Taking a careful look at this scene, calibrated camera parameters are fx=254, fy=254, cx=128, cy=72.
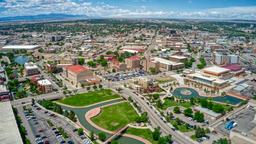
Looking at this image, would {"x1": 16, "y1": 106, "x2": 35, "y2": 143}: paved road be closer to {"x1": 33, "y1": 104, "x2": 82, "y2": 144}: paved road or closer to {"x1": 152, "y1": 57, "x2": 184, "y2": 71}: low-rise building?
{"x1": 33, "y1": 104, "x2": 82, "y2": 144}: paved road

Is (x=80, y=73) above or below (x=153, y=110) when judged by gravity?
above

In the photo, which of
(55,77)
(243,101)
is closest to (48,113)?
(55,77)

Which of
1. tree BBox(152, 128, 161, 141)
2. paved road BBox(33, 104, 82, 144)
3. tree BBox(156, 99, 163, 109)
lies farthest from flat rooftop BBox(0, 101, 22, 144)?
tree BBox(156, 99, 163, 109)

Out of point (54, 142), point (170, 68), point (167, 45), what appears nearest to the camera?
point (54, 142)

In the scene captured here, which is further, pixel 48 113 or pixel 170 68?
pixel 170 68

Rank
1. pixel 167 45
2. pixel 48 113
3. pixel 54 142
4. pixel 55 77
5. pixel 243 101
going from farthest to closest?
pixel 167 45 → pixel 55 77 → pixel 243 101 → pixel 48 113 → pixel 54 142

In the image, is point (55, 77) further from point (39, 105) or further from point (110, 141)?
point (110, 141)
